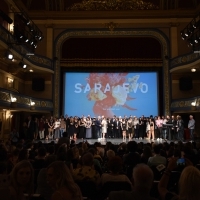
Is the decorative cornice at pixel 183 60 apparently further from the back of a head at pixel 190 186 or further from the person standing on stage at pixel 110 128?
the back of a head at pixel 190 186

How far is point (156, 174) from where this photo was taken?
4.30m

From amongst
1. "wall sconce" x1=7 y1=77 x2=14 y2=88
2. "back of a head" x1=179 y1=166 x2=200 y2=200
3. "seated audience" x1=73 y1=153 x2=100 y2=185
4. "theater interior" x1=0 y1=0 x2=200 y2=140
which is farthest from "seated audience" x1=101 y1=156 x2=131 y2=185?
"theater interior" x1=0 y1=0 x2=200 y2=140

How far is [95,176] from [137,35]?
17375mm

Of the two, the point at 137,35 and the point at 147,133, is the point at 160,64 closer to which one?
the point at 137,35

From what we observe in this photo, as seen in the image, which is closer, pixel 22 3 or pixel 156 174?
pixel 156 174

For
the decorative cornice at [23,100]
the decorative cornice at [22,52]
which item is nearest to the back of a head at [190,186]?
the decorative cornice at [23,100]

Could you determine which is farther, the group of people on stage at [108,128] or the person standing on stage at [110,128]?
the person standing on stage at [110,128]

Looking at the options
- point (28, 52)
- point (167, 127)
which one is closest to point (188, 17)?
point (167, 127)

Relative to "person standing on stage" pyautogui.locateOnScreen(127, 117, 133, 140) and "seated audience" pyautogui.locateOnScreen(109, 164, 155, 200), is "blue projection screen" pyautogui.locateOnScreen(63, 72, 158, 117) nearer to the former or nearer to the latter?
"person standing on stage" pyautogui.locateOnScreen(127, 117, 133, 140)

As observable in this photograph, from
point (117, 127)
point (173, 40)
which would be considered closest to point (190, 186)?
point (117, 127)

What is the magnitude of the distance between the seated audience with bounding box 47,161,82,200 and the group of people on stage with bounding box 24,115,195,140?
13.5m

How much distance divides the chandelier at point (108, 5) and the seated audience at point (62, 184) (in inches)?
741

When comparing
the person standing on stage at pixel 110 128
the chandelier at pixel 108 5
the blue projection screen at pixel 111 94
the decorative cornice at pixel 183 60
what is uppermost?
the chandelier at pixel 108 5

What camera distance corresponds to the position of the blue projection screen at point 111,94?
18500 mm
